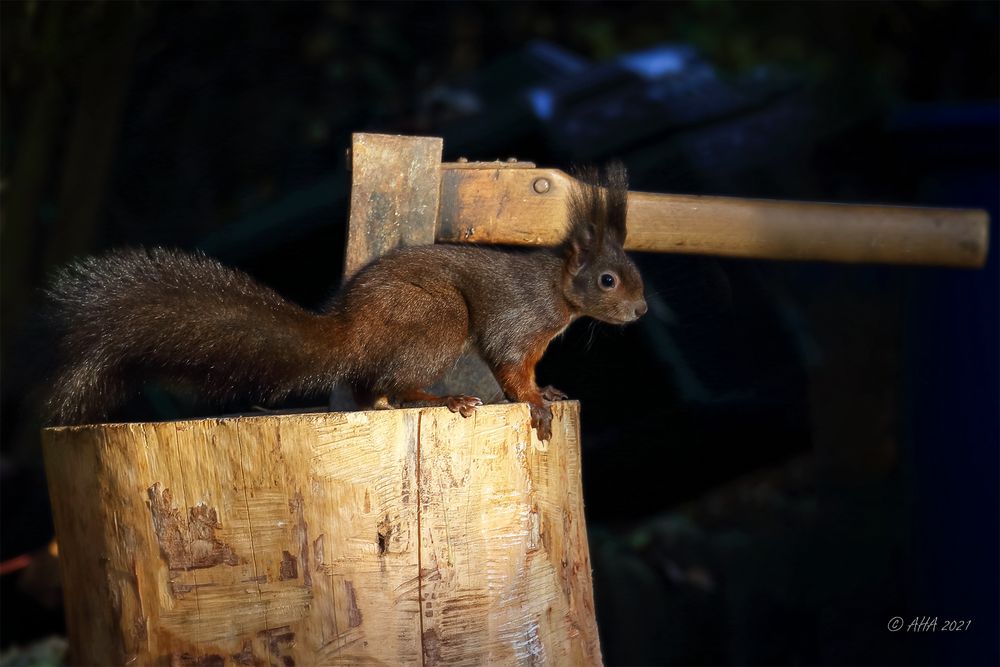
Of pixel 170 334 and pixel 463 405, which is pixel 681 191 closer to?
pixel 463 405

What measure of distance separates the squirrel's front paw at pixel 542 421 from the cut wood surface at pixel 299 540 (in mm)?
87

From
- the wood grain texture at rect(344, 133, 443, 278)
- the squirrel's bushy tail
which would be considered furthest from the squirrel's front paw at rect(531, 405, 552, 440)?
the wood grain texture at rect(344, 133, 443, 278)

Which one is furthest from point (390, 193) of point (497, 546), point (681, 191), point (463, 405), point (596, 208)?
point (681, 191)

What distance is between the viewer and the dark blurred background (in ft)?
9.05

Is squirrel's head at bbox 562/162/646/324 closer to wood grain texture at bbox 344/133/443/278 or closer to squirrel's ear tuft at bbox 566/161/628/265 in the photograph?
squirrel's ear tuft at bbox 566/161/628/265

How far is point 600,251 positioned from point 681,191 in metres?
1.31

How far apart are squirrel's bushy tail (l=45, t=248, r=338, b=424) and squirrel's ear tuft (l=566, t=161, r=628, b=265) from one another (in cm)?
58

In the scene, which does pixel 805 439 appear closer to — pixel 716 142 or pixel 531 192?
pixel 716 142

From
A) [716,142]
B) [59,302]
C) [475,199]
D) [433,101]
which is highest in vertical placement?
[433,101]

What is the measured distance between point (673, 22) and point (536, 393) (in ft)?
12.4

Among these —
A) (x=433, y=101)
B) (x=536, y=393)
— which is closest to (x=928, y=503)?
(x=536, y=393)

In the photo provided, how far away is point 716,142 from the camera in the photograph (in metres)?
3.99

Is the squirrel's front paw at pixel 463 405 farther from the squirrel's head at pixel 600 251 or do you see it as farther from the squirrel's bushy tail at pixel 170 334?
the squirrel's head at pixel 600 251

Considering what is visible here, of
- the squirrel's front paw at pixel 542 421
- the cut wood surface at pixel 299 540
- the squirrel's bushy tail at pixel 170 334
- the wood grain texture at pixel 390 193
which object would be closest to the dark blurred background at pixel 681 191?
the squirrel's bushy tail at pixel 170 334
